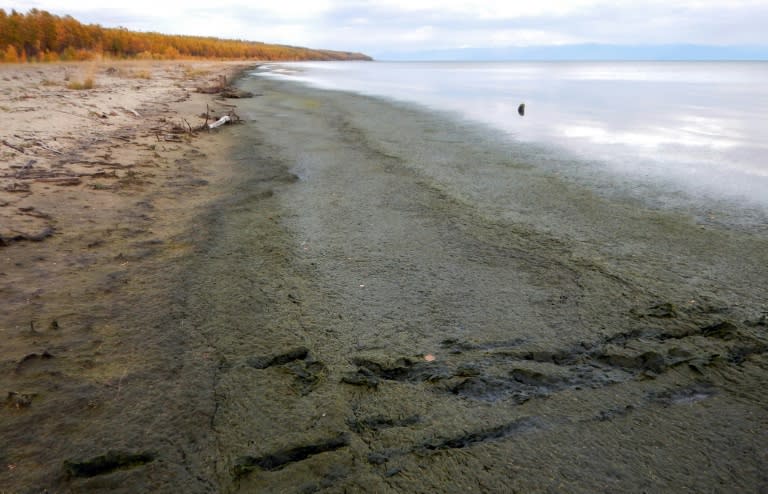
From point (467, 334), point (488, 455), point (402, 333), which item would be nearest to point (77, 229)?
point (402, 333)

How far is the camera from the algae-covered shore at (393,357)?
A: 1517 mm

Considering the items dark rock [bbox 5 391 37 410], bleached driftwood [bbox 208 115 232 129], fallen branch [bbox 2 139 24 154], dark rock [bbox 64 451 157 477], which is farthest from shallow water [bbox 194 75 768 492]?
bleached driftwood [bbox 208 115 232 129]

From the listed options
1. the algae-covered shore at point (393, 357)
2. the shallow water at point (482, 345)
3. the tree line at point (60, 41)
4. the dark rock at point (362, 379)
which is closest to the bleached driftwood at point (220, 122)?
the shallow water at point (482, 345)

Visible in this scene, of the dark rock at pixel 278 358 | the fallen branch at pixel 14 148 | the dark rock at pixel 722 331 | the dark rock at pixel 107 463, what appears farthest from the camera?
the fallen branch at pixel 14 148

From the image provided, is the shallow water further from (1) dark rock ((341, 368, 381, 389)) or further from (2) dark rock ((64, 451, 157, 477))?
(2) dark rock ((64, 451, 157, 477))

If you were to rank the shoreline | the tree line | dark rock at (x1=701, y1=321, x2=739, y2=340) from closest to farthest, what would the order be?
1. the shoreline
2. dark rock at (x1=701, y1=321, x2=739, y2=340)
3. the tree line

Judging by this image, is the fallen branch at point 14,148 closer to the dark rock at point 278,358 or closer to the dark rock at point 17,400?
the dark rock at point 17,400

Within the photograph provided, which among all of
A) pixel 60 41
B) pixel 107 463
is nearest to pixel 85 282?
pixel 107 463

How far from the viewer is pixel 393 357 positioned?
2094 millimetres

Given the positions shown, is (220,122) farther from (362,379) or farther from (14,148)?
(362,379)

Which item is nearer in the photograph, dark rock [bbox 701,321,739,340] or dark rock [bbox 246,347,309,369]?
dark rock [bbox 246,347,309,369]

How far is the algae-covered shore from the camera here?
152cm

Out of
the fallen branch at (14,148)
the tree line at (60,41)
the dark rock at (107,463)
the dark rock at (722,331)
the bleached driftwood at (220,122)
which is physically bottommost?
the dark rock at (107,463)

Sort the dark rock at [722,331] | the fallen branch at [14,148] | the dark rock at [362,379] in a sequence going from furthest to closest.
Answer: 1. the fallen branch at [14,148]
2. the dark rock at [722,331]
3. the dark rock at [362,379]
